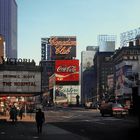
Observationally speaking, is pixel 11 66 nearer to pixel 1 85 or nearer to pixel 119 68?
pixel 1 85

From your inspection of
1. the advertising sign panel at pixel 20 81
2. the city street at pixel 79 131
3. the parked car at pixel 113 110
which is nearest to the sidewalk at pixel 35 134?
the city street at pixel 79 131

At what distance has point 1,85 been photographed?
66062 millimetres

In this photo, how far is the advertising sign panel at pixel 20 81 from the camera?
2601 inches

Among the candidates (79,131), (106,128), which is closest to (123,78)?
(106,128)

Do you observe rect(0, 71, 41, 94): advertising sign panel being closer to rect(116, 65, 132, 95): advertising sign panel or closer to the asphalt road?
the asphalt road

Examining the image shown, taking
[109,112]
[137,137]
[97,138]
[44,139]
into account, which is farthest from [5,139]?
[109,112]

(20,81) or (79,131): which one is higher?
(20,81)

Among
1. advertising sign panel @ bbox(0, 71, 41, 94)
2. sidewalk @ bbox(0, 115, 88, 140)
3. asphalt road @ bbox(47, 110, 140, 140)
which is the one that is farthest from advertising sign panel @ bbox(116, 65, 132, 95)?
sidewalk @ bbox(0, 115, 88, 140)

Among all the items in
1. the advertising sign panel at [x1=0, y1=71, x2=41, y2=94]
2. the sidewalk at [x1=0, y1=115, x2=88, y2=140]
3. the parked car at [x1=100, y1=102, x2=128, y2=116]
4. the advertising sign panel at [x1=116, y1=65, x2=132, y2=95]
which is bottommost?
the sidewalk at [x1=0, y1=115, x2=88, y2=140]

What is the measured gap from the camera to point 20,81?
66.2m

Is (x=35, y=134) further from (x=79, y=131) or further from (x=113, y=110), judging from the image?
(x=113, y=110)

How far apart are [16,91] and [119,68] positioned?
118 metres

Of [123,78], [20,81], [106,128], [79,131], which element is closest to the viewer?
[79,131]

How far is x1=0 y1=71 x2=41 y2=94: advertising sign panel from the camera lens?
66062 millimetres
